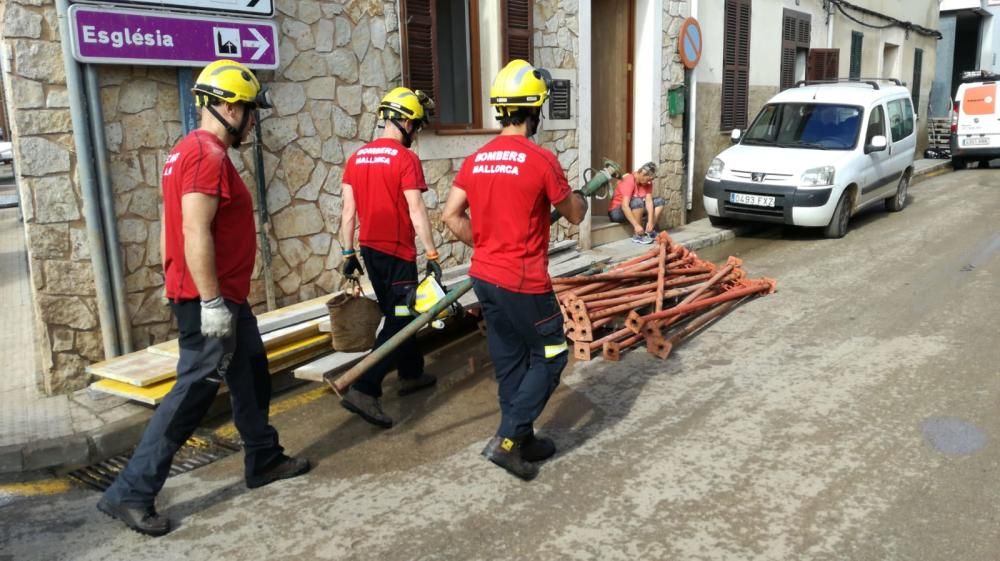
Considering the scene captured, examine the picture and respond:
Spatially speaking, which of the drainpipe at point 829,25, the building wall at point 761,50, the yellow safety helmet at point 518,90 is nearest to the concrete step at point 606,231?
the building wall at point 761,50

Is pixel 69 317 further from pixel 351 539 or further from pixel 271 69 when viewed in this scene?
pixel 351 539

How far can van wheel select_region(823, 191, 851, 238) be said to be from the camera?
34.1 ft

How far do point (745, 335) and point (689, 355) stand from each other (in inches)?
27.5

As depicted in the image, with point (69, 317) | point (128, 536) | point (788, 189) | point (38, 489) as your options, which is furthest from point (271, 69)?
point (788, 189)

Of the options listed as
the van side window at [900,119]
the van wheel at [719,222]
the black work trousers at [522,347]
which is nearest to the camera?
the black work trousers at [522,347]

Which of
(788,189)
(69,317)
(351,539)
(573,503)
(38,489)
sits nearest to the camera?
(351,539)

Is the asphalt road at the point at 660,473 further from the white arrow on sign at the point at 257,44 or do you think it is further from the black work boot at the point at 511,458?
the white arrow on sign at the point at 257,44

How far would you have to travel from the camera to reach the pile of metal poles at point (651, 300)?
5.84 m

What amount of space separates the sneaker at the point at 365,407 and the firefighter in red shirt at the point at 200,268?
3.22 ft

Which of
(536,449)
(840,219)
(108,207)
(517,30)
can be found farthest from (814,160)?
(108,207)

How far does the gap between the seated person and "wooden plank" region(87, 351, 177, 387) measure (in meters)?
6.37

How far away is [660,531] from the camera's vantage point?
134 inches

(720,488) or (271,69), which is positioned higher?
(271,69)

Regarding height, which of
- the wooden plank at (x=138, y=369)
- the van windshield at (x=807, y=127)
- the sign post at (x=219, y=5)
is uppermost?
the sign post at (x=219, y=5)
